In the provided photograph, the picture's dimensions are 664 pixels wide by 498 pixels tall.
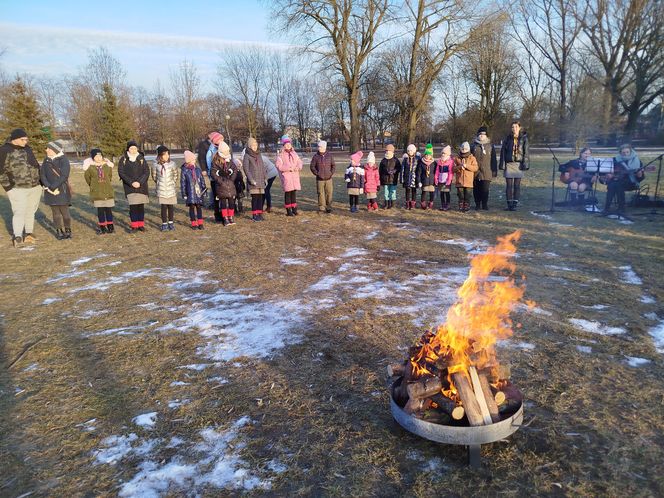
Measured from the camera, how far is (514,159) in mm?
11250

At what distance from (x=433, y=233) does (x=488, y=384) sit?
6.63 meters

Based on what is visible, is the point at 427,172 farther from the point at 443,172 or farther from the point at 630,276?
the point at 630,276

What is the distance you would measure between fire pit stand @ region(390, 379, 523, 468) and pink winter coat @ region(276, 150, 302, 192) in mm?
9143

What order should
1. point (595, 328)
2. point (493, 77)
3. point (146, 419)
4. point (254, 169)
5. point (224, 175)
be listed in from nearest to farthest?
point (146, 419) → point (595, 328) → point (224, 175) → point (254, 169) → point (493, 77)

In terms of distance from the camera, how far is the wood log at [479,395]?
9.22 ft

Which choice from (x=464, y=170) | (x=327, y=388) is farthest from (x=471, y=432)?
(x=464, y=170)

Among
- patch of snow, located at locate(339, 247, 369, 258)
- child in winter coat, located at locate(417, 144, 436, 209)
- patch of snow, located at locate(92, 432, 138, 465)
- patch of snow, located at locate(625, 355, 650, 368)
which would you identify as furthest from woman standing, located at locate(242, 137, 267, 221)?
patch of snow, located at locate(625, 355, 650, 368)

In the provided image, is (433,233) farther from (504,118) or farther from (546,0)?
(546,0)

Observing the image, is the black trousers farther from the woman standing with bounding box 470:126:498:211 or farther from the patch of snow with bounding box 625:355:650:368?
the patch of snow with bounding box 625:355:650:368

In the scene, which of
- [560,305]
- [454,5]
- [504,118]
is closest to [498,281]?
[560,305]

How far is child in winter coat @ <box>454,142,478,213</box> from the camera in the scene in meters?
11.4

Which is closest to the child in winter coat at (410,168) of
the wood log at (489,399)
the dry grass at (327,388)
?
the dry grass at (327,388)

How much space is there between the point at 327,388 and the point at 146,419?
1.42 m

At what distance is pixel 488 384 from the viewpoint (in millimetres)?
2957
